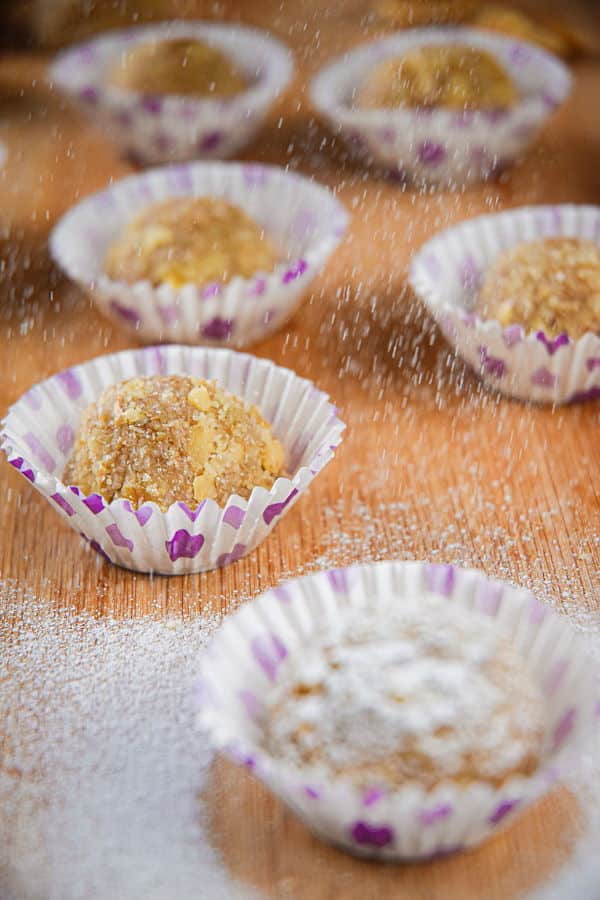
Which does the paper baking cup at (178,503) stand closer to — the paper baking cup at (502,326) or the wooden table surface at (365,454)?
the wooden table surface at (365,454)

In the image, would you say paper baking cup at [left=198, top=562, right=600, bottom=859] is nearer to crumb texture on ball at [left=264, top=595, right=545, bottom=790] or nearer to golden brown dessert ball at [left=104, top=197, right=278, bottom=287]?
crumb texture on ball at [left=264, top=595, right=545, bottom=790]

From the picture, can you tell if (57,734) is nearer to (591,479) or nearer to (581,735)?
(581,735)

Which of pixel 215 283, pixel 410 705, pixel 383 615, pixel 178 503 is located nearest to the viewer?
pixel 410 705

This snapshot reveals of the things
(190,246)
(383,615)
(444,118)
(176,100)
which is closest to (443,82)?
(444,118)

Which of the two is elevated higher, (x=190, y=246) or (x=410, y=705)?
(x=410, y=705)

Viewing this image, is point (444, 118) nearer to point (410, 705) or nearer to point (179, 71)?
point (179, 71)

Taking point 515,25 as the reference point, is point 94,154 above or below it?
below

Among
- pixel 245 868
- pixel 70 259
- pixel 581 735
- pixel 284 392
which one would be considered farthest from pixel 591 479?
pixel 70 259
